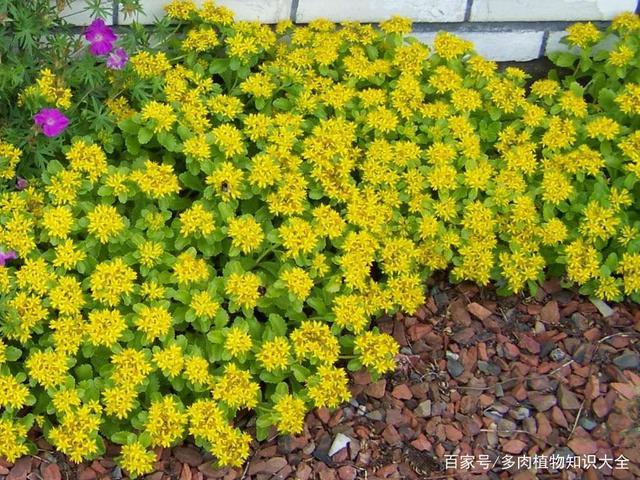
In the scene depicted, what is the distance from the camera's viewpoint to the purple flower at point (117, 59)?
3.11 metres

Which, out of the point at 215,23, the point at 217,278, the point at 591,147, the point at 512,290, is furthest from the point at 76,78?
the point at 591,147

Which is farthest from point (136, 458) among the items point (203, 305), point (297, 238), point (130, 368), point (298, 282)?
point (297, 238)

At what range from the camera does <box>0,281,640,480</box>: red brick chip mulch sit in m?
2.73

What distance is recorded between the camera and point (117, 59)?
10.2 ft

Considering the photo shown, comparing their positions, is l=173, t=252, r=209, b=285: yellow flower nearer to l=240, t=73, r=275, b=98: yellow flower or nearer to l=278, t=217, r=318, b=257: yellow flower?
l=278, t=217, r=318, b=257: yellow flower

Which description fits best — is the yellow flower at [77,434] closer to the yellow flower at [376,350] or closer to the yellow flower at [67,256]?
the yellow flower at [67,256]

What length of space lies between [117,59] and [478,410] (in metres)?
1.71

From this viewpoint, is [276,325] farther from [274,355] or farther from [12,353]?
[12,353]

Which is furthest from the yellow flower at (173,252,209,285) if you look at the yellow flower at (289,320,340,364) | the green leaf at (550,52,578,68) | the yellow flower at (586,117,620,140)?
the green leaf at (550,52,578,68)

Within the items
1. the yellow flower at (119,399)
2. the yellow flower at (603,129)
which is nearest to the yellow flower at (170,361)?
the yellow flower at (119,399)

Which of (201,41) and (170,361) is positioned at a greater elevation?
(201,41)

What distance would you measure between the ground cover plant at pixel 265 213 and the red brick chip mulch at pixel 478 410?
0.11 metres

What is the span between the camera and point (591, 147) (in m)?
3.43

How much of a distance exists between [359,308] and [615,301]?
105 cm
